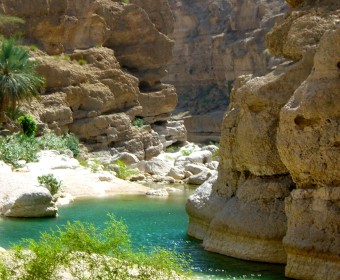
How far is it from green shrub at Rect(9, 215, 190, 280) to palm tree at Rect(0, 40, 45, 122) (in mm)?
26599

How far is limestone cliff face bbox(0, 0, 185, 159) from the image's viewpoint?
42188 mm

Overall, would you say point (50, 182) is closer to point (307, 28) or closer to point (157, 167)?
point (307, 28)

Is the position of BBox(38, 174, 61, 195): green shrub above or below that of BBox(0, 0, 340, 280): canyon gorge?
below

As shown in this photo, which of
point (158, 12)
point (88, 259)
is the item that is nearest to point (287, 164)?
point (88, 259)

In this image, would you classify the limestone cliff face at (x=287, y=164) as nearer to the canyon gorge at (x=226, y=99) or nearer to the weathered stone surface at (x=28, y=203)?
the canyon gorge at (x=226, y=99)

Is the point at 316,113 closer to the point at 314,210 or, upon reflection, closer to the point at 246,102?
the point at 314,210

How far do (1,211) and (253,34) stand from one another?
153 feet

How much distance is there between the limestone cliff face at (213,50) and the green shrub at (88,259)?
53.4 m

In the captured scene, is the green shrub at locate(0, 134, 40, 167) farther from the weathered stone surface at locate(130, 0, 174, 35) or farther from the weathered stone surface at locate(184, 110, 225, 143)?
the weathered stone surface at locate(184, 110, 225, 143)

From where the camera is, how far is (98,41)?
156ft

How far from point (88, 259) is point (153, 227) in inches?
446

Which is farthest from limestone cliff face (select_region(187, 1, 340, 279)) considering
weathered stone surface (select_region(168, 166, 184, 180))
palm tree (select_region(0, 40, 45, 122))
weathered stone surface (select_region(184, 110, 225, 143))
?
weathered stone surface (select_region(184, 110, 225, 143))

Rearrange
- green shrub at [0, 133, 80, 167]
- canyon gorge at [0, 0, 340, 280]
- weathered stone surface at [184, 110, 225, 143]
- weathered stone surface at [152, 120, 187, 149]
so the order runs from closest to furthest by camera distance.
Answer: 1. canyon gorge at [0, 0, 340, 280]
2. green shrub at [0, 133, 80, 167]
3. weathered stone surface at [152, 120, 187, 149]
4. weathered stone surface at [184, 110, 225, 143]

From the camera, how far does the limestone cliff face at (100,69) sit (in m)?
42.2
